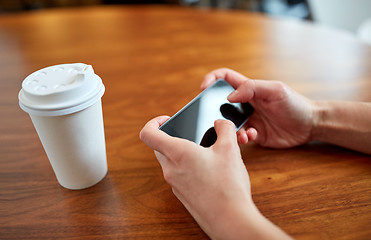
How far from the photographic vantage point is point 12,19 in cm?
134

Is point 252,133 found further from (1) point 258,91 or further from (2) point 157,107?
(2) point 157,107

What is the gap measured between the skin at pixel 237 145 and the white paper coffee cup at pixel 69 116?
0.09 m

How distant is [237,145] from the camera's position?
462 mm

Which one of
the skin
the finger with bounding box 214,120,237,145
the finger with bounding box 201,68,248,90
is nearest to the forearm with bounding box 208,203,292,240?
the skin

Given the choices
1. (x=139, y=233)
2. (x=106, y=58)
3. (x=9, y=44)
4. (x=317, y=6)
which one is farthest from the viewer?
(x=317, y=6)

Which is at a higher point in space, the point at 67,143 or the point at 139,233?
the point at 67,143

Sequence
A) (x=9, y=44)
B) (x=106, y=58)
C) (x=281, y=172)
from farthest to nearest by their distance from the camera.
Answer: (x=9, y=44) < (x=106, y=58) < (x=281, y=172)

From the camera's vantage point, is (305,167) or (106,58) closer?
(305,167)

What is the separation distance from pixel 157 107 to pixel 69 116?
1.12ft

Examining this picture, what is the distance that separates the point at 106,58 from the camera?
1.01 metres

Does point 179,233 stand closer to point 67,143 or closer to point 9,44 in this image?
point 67,143

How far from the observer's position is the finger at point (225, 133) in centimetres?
46

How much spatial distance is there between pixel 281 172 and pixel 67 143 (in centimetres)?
38

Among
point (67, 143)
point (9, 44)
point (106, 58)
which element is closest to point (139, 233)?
point (67, 143)
